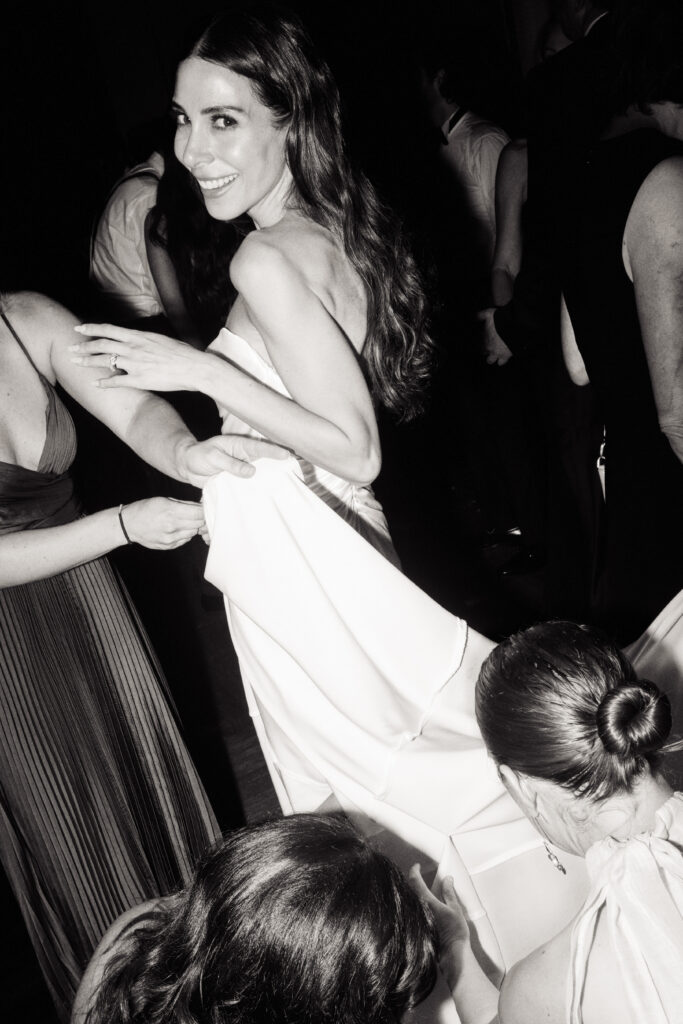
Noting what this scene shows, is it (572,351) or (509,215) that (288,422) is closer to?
(572,351)

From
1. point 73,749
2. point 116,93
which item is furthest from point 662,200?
point 116,93

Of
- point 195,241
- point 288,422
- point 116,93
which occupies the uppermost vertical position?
point 116,93

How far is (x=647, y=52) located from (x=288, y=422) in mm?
1056

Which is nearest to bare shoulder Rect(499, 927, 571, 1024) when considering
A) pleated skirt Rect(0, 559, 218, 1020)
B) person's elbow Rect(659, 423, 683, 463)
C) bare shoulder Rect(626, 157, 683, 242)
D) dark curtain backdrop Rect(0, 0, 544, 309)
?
pleated skirt Rect(0, 559, 218, 1020)

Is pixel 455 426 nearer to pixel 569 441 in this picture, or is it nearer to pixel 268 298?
pixel 569 441

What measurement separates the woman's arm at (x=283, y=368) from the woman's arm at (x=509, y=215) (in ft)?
5.73

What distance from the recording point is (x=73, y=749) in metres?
1.74

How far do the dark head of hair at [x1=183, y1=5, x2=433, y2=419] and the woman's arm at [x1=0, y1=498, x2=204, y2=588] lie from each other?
0.52m

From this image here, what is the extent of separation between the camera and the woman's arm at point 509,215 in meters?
3.01

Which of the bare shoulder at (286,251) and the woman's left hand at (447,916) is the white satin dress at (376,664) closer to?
the woman's left hand at (447,916)

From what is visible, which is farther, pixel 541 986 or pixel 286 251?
pixel 286 251

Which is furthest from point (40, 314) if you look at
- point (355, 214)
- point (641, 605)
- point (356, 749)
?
point (641, 605)

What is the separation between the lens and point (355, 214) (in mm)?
1716

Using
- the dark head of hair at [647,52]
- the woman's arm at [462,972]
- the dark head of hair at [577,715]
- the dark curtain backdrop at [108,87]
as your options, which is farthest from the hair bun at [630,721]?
the dark curtain backdrop at [108,87]
